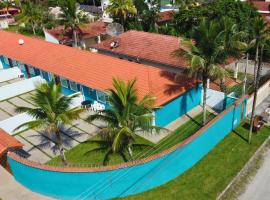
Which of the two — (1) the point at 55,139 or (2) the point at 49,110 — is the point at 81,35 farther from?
(2) the point at 49,110

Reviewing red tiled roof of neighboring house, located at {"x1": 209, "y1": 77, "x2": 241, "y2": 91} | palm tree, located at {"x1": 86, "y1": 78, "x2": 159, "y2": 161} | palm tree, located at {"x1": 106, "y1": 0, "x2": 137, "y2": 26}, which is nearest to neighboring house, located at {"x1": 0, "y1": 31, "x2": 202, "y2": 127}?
red tiled roof of neighboring house, located at {"x1": 209, "y1": 77, "x2": 241, "y2": 91}

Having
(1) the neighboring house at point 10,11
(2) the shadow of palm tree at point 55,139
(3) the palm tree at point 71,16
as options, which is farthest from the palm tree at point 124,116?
(1) the neighboring house at point 10,11

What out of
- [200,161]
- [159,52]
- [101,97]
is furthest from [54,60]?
[200,161]

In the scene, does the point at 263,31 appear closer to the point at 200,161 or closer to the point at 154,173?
the point at 200,161

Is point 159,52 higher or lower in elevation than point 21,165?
higher

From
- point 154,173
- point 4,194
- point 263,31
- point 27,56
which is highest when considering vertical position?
point 263,31

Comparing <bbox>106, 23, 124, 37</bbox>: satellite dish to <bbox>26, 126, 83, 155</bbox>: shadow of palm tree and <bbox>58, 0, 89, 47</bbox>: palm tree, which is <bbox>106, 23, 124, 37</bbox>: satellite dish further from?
<bbox>26, 126, 83, 155</bbox>: shadow of palm tree

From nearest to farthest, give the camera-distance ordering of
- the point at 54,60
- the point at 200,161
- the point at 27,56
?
the point at 200,161 < the point at 54,60 < the point at 27,56
